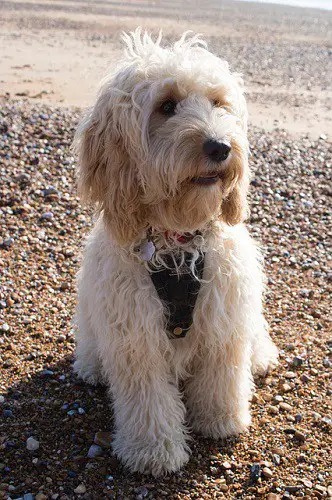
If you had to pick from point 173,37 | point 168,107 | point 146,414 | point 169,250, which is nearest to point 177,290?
point 169,250

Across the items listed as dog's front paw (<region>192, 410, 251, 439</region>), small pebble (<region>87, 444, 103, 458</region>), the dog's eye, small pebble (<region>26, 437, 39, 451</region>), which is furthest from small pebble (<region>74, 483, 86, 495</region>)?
the dog's eye

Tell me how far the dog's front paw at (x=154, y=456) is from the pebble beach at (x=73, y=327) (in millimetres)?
52

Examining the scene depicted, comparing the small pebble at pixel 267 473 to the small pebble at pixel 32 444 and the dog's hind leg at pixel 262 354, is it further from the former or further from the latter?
the small pebble at pixel 32 444

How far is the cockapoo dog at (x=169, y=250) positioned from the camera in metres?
2.80

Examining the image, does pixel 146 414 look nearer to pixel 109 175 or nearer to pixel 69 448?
pixel 69 448

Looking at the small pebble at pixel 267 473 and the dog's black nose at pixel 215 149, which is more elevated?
the dog's black nose at pixel 215 149

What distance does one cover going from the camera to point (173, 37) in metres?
19.2

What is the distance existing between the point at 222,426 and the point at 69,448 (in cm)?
87

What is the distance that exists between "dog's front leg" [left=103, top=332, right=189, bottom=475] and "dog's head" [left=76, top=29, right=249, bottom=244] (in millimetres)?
705

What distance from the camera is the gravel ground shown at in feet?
10.8

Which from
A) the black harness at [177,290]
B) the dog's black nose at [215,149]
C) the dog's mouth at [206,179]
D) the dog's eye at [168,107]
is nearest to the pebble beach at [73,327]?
the black harness at [177,290]

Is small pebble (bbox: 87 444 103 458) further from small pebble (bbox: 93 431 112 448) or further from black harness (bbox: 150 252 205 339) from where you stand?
black harness (bbox: 150 252 205 339)

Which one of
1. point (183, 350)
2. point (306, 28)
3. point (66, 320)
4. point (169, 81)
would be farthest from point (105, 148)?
point (306, 28)

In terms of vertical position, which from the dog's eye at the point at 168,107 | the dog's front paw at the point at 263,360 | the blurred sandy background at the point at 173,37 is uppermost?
the dog's eye at the point at 168,107
